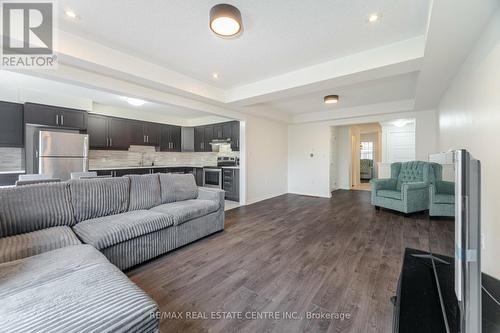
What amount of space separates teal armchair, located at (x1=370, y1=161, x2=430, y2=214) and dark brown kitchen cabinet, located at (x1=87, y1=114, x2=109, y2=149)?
6456 millimetres

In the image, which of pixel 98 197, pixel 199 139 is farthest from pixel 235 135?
pixel 98 197

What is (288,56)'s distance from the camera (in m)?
2.73

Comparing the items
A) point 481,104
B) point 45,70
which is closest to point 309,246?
point 481,104

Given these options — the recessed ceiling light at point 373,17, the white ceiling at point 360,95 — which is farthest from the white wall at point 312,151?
the recessed ceiling light at point 373,17

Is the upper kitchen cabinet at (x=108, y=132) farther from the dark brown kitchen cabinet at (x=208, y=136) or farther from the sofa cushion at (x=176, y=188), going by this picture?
the sofa cushion at (x=176, y=188)

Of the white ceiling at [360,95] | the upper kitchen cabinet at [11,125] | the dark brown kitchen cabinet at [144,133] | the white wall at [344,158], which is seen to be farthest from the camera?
the white wall at [344,158]

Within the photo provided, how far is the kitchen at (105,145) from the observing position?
3852 millimetres

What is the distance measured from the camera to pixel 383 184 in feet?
14.6

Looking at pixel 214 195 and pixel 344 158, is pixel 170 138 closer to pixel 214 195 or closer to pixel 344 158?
→ pixel 214 195

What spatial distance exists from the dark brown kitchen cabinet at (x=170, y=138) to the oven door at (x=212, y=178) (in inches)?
54.8

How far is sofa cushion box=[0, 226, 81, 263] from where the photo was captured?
1494 mm

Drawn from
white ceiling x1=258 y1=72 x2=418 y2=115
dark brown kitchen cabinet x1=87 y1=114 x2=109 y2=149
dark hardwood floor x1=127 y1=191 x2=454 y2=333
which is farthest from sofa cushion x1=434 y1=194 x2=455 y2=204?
dark brown kitchen cabinet x1=87 y1=114 x2=109 y2=149

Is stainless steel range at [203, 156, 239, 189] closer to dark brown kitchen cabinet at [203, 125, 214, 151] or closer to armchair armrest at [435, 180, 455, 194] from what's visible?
dark brown kitchen cabinet at [203, 125, 214, 151]

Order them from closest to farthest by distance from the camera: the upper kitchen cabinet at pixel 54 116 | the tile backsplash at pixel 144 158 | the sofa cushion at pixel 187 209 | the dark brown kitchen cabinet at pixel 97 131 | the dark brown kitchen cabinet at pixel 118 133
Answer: the sofa cushion at pixel 187 209 → the upper kitchen cabinet at pixel 54 116 → the dark brown kitchen cabinet at pixel 97 131 → the dark brown kitchen cabinet at pixel 118 133 → the tile backsplash at pixel 144 158
